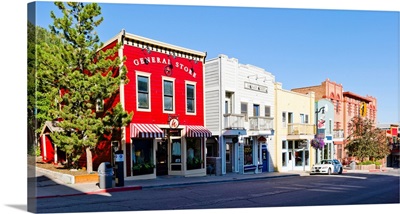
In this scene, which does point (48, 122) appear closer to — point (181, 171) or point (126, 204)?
point (181, 171)

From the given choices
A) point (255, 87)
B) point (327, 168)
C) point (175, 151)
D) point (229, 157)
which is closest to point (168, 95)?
point (175, 151)

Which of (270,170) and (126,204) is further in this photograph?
(270,170)

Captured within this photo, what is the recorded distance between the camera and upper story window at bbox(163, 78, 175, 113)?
1630cm

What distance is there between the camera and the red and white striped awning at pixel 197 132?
1732 centimetres

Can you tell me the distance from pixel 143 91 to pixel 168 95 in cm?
150

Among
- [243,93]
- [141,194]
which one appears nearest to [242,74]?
[243,93]

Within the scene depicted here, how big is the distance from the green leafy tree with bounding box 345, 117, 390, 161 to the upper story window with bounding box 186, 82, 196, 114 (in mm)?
17345

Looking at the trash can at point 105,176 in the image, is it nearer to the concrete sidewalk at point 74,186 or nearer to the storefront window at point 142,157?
the concrete sidewalk at point 74,186

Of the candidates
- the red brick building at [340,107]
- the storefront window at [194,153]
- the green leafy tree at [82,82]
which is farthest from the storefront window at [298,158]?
the green leafy tree at [82,82]

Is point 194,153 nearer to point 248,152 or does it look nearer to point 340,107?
point 248,152

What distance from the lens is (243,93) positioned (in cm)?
2105

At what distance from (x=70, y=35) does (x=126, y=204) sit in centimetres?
649

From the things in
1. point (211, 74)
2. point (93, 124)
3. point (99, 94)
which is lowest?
point (93, 124)

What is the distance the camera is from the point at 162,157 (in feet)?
56.5
